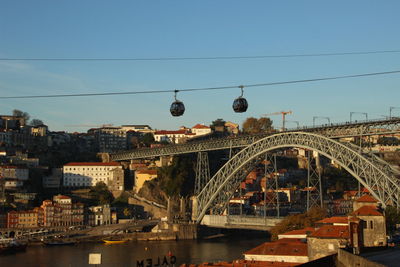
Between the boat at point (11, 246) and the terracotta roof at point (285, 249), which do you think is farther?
the boat at point (11, 246)

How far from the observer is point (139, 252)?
49.8 meters

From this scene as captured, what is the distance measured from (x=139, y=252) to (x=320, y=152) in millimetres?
16418

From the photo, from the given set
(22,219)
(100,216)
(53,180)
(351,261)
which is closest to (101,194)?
(100,216)

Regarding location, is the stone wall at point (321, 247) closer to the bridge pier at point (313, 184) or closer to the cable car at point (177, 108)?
the cable car at point (177, 108)

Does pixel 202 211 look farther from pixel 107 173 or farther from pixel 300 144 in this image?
pixel 107 173

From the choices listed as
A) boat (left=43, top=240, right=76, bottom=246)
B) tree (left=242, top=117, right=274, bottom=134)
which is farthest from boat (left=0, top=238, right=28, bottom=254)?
tree (left=242, top=117, right=274, bottom=134)

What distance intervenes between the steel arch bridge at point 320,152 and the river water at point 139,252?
4331mm

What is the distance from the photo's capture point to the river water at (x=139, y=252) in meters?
43.5

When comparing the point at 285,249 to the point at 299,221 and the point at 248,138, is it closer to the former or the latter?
the point at 299,221

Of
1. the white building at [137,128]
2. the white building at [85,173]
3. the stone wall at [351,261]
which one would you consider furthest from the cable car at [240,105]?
the white building at [137,128]

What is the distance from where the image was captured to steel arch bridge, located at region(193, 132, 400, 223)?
39.4 metres

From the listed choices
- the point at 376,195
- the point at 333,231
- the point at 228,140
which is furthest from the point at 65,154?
the point at 333,231

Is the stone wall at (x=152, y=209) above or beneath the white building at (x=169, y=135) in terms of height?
beneath

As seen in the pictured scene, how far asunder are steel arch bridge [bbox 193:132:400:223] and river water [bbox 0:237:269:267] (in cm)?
433
